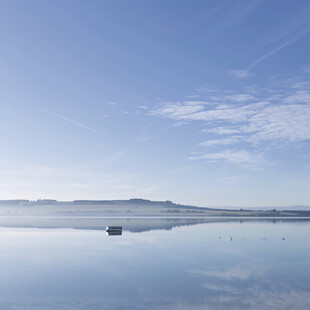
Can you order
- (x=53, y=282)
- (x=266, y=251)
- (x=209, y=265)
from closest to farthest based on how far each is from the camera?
(x=53, y=282) < (x=209, y=265) < (x=266, y=251)

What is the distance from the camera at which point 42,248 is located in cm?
7138

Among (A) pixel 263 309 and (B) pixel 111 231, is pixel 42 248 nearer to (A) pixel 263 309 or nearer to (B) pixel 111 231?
(B) pixel 111 231

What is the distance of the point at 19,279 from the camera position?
1662 inches

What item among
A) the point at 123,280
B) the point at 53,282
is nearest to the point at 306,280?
the point at 123,280

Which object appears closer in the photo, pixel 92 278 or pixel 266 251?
pixel 92 278

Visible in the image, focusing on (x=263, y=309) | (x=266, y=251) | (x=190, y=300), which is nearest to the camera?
(x=263, y=309)

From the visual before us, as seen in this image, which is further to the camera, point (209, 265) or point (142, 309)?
point (209, 265)

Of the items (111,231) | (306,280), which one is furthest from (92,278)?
(111,231)

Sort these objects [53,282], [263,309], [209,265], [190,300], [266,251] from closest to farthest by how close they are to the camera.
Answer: [263,309]
[190,300]
[53,282]
[209,265]
[266,251]

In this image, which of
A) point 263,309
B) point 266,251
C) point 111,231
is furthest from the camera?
point 111,231

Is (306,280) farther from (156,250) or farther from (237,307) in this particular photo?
(156,250)

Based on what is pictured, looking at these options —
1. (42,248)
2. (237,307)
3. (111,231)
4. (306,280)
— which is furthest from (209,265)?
(111,231)

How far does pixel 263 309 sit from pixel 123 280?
1698cm

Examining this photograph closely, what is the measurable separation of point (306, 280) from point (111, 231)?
7605 centimetres
